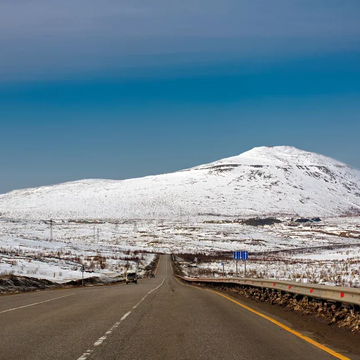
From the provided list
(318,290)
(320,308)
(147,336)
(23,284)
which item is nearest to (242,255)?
(23,284)

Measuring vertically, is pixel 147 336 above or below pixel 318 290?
below

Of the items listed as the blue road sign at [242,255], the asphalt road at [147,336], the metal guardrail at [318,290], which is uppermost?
the blue road sign at [242,255]

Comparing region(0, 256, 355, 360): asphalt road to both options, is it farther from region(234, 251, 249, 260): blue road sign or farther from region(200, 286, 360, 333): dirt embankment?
region(234, 251, 249, 260): blue road sign

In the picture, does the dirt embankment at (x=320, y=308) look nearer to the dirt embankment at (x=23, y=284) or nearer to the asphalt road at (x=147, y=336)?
the asphalt road at (x=147, y=336)

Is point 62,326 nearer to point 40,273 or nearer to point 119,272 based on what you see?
point 40,273

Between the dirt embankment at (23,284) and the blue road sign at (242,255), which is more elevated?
the blue road sign at (242,255)

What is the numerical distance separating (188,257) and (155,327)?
94.8 m

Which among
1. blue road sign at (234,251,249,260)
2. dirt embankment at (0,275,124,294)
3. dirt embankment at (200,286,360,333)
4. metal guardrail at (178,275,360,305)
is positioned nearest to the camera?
metal guardrail at (178,275,360,305)

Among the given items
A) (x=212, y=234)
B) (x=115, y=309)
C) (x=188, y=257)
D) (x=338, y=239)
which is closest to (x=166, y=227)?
(x=212, y=234)

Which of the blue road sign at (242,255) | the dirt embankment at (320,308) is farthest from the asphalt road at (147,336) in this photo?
the blue road sign at (242,255)

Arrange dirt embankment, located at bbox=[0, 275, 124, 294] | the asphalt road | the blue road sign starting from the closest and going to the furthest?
the asphalt road < dirt embankment, located at bbox=[0, 275, 124, 294] < the blue road sign

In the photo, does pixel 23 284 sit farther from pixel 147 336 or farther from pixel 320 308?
pixel 147 336

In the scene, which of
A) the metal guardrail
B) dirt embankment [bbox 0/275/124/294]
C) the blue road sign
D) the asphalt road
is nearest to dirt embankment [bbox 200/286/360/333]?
the metal guardrail

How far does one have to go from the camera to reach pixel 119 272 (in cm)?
6775
